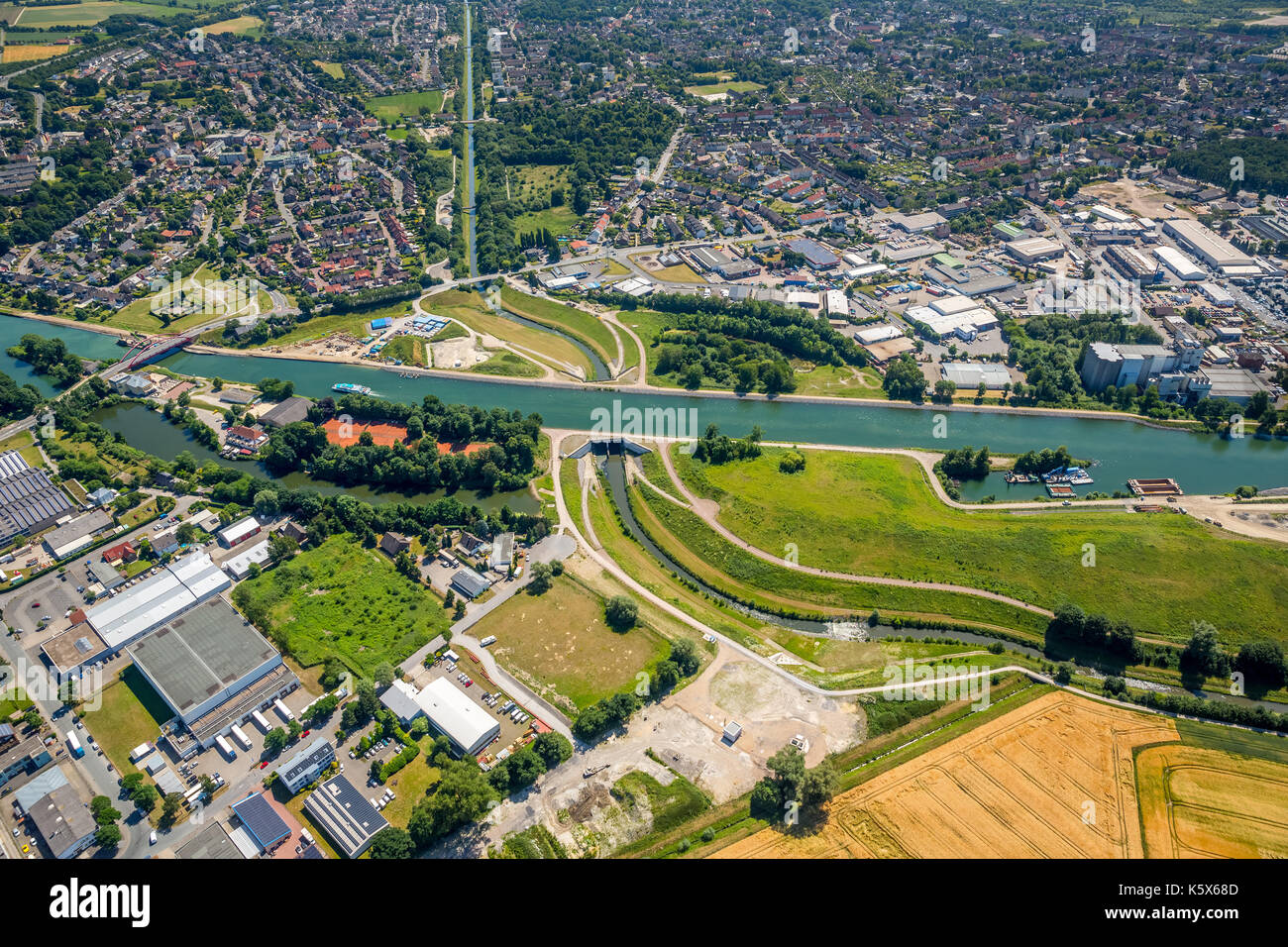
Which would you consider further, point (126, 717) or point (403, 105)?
point (403, 105)

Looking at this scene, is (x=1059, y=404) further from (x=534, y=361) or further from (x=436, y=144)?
(x=436, y=144)

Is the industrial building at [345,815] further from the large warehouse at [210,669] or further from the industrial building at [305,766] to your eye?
the large warehouse at [210,669]

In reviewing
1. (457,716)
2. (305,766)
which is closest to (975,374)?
(457,716)

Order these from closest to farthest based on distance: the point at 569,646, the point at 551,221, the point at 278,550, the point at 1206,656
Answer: the point at 1206,656 < the point at 569,646 < the point at 278,550 < the point at 551,221

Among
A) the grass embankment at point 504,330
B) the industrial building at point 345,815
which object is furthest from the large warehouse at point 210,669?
the grass embankment at point 504,330

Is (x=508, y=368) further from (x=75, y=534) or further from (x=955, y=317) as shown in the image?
(x=955, y=317)

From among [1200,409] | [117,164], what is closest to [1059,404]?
[1200,409]

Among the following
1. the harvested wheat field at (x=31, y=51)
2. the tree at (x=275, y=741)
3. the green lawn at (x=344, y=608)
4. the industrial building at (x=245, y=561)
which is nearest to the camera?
the tree at (x=275, y=741)
